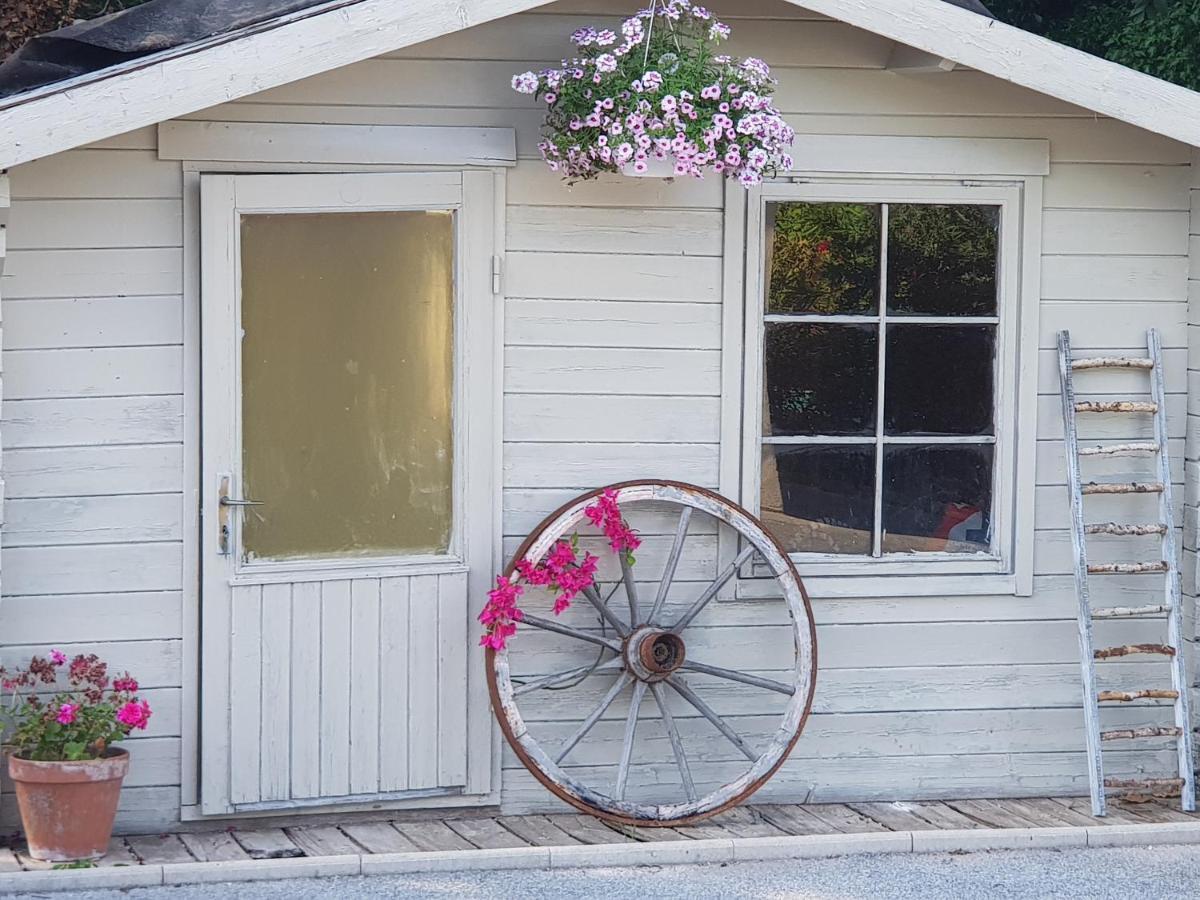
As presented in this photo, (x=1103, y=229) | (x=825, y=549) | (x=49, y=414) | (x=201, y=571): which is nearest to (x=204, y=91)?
(x=49, y=414)

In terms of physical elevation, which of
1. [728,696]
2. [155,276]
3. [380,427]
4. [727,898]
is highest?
[155,276]

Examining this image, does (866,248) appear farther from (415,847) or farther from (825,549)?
(415,847)

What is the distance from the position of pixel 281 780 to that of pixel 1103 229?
325 cm

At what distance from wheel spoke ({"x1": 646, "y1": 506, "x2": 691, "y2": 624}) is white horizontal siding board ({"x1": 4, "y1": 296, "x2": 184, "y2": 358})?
1.65m

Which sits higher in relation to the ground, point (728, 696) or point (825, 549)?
point (825, 549)

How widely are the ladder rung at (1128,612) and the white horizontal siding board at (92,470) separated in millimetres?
3000

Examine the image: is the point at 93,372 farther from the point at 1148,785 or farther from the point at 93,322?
the point at 1148,785

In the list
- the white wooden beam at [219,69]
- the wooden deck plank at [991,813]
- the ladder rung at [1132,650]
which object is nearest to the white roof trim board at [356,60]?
the white wooden beam at [219,69]

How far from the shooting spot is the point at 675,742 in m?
5.45

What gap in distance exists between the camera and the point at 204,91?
4.71 m

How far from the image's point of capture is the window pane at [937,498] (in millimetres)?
5734

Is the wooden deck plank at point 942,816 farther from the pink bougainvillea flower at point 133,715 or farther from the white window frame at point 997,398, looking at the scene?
A: the pink bougainvillea flower at point 133,715

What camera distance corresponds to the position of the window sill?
5621 millimetres

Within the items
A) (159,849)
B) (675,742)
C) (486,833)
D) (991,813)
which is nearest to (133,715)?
(159,849)
